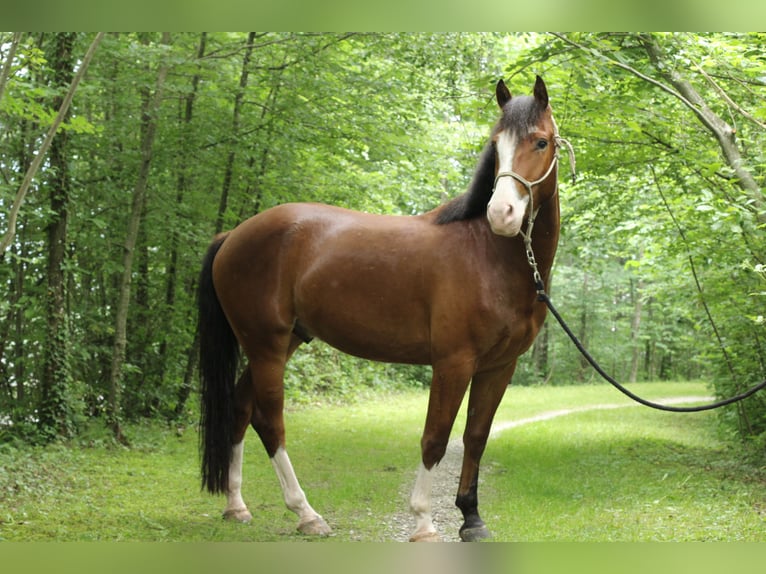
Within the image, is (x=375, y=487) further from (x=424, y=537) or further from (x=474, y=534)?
(x=424, y=537)

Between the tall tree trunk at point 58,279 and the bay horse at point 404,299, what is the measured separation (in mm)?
2907

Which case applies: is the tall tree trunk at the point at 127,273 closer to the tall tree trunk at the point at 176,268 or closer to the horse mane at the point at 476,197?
the tall tree trunk at the point at 176,268

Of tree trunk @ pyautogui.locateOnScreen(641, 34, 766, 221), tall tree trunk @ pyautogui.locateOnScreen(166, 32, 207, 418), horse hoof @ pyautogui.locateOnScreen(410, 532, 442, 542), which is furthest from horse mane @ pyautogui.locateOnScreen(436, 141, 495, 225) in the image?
tall tree trunk @ pyautogui.locateOnScreen(166, 32, 207, 418)

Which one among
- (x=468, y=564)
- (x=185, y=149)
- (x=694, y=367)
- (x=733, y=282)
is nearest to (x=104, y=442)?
(x=185, y=149)

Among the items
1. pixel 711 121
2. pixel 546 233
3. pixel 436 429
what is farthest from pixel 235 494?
pixel 711 121

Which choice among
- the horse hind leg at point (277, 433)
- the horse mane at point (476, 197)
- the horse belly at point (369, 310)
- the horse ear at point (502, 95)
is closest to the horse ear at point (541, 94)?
the horse ear at point (502, 95)

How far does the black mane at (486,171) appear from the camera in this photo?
3.71 meters

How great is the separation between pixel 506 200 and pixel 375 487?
3.21m

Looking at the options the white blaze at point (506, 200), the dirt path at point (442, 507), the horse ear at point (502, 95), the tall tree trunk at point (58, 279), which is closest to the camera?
the white blaze at point (506, 200)

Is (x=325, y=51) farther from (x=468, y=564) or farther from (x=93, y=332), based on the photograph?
(x=468, y=564)

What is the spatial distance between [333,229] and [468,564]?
79.7 inches

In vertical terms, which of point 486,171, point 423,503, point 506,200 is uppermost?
point 486,171

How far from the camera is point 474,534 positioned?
4.12 m

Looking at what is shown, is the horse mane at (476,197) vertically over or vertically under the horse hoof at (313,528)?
over
